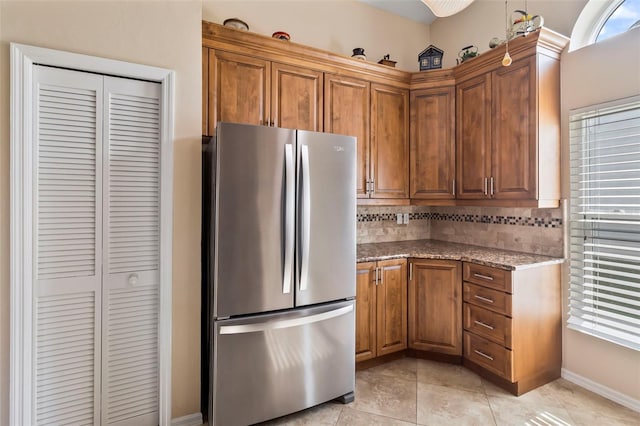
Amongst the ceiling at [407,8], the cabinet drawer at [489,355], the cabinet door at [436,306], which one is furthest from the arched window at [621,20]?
the cabinet drawer at [489,355]

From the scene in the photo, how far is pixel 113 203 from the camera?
5.94 ft

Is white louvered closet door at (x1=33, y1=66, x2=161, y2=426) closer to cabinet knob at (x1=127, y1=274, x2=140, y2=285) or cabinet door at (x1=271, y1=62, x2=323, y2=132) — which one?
cabinet knob at (x1=127, y1=274, x2=140, y2=285)

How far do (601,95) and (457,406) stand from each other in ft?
7.57

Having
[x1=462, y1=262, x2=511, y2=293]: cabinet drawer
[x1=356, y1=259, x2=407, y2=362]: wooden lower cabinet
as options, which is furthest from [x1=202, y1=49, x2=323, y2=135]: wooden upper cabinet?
[x1=462, y1=262, x2=511, y2=293]: cabinet drawer

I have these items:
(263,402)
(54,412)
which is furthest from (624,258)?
(54,412)

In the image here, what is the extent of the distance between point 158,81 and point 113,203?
76cm

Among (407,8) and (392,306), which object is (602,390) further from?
(407,8)

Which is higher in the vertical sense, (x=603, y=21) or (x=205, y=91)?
(x=603, y=21)

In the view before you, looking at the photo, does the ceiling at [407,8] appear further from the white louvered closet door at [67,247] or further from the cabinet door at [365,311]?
the white louvered closet door at [67,247]

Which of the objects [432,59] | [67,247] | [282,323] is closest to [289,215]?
[282,323]

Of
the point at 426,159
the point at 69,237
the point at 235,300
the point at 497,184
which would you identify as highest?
the point at 426,159

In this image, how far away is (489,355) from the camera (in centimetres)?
238

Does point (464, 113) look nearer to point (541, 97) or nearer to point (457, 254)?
point (541, 97)

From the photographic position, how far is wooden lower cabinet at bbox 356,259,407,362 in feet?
8.28
